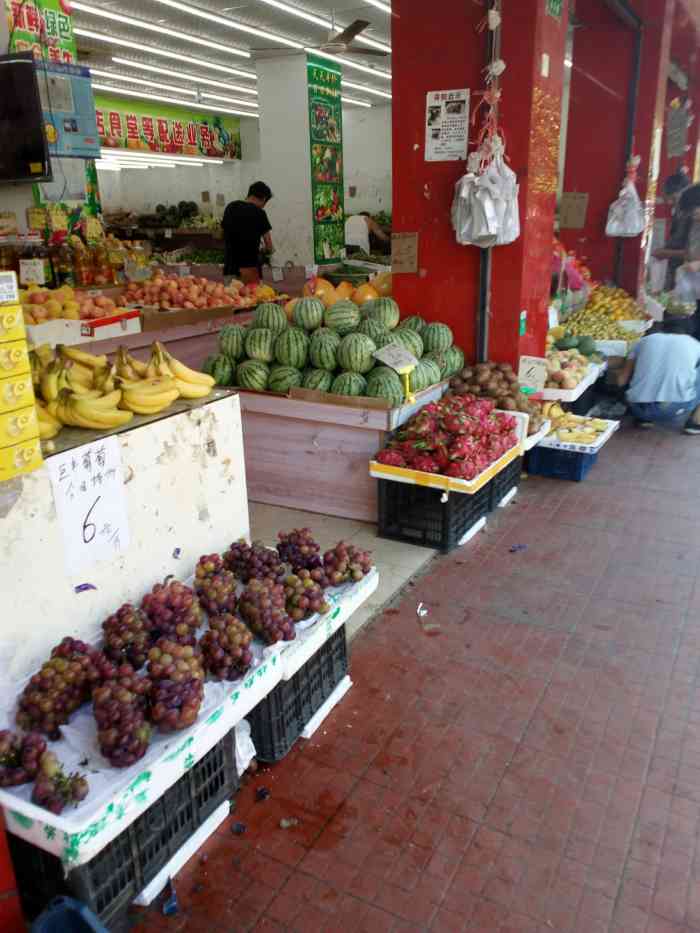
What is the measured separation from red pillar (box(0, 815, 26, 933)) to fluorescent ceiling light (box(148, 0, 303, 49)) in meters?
9.98

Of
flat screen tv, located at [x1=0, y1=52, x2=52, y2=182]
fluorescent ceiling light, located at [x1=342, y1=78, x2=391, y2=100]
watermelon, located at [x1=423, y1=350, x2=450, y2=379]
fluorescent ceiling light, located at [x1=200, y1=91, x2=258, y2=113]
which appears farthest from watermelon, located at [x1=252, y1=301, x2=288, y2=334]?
fluorescent ceiling light, located at [x1=200, y1=91, x2=258, y2=113]

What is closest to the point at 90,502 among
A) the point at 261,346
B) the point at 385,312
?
the point at 261,346

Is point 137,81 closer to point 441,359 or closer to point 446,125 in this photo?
point 446,125

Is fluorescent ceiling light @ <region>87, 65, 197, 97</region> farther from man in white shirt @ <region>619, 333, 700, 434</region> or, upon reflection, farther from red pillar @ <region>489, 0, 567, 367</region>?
man in white shirt @ <region>619, 333, 700, 434</region>

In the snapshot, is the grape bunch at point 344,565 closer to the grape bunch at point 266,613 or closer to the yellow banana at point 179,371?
the grape bunch at point 266,613

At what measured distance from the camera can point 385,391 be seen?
415 centimetres

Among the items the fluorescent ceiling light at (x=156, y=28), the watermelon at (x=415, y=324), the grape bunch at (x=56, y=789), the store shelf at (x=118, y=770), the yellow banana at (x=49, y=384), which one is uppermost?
the fluorescent ceiling light at (x=156, y=28)

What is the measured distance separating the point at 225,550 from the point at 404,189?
322cm

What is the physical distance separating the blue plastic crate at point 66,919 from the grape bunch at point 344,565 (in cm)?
130

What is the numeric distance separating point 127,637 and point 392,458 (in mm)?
2146

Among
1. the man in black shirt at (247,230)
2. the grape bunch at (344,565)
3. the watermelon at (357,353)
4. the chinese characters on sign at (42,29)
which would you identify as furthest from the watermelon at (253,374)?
the man in black shirt at (247,230)

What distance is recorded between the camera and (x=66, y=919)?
5.28 feet

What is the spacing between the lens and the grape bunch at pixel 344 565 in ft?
8.70

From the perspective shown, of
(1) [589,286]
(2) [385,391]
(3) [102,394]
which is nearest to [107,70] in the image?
(1) [589,286]
